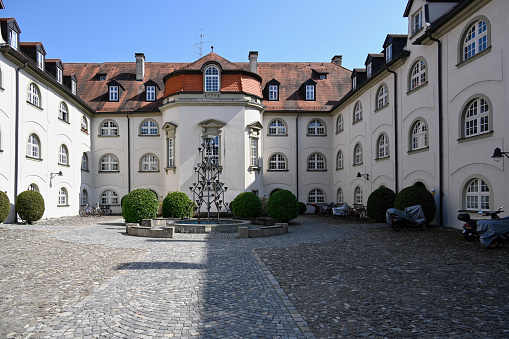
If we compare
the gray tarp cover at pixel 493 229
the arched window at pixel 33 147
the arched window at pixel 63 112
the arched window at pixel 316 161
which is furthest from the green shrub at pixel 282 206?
the arched window at pixel 63 112

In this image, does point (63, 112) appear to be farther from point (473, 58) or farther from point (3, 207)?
point (473, 58)

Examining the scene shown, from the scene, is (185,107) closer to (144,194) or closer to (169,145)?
(169,145)

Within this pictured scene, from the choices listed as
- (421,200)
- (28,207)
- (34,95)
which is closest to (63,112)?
(34,95)

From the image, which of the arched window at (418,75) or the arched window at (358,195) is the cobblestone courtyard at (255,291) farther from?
the arched window at (358,195)

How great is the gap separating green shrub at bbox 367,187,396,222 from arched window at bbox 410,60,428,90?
216 inches

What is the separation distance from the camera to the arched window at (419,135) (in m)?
18.8

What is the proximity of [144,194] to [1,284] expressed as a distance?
1221 centimetres

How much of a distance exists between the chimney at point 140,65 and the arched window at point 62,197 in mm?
12370

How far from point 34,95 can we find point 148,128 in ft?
33.2

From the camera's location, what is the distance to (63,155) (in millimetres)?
26188

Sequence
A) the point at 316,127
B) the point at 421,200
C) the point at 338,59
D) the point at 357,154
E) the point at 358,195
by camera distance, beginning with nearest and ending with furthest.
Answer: the point at 421,200, the point at 358,195, the point at 357,154, the point at 316,127, the point at 338,59

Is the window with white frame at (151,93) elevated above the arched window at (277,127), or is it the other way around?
the window with white frame at (151,93)

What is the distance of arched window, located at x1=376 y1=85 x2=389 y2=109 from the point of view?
2290 cm

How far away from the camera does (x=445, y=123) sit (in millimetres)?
16922
